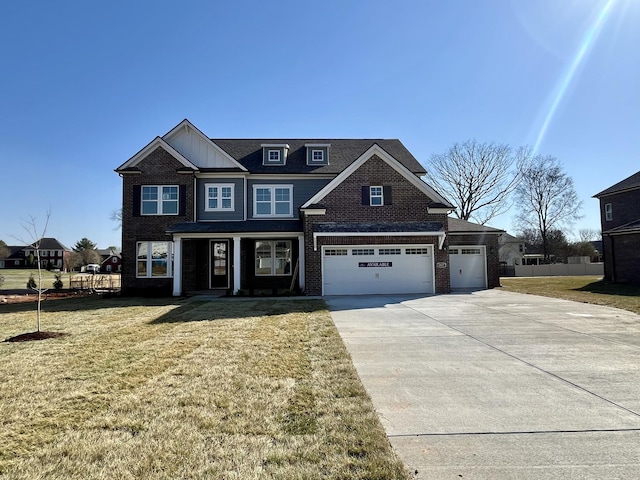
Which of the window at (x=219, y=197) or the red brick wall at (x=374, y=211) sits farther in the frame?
the window at (x=219, y=197)

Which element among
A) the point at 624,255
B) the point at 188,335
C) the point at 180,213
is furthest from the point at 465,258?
the point at 188,335

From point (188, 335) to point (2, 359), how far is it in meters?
3.27

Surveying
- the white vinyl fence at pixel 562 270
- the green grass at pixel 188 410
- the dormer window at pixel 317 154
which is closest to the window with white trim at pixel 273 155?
the dormer window at pixel 317 154

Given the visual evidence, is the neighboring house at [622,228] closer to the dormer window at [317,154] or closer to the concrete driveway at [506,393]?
the concrete driveway at [506,393]

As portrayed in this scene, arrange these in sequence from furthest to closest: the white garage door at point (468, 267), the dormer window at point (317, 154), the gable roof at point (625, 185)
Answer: the gable roof at point (625, 185) < the dormer window at point (317, 154) < the white garage door at point (468, 267)

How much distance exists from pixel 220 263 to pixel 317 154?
861cm

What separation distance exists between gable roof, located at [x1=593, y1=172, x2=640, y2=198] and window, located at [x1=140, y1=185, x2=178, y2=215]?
2938 centimetres

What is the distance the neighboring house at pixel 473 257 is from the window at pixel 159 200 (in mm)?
15391

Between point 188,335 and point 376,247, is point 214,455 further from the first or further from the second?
point 376,247

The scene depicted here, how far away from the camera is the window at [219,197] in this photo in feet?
66.8

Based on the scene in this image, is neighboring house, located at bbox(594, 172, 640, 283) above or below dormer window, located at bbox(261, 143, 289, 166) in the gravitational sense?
below

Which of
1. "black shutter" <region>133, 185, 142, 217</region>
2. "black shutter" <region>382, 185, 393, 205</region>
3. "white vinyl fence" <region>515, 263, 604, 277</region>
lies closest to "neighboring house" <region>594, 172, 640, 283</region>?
"white vinyl fence" <region>515, 263, 604, 277</region>

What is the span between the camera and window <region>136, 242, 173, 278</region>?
19.6m

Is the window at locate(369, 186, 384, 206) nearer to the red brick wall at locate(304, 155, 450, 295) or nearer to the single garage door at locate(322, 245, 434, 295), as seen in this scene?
the red brick wall at locate(304, 155, 450, 295)
